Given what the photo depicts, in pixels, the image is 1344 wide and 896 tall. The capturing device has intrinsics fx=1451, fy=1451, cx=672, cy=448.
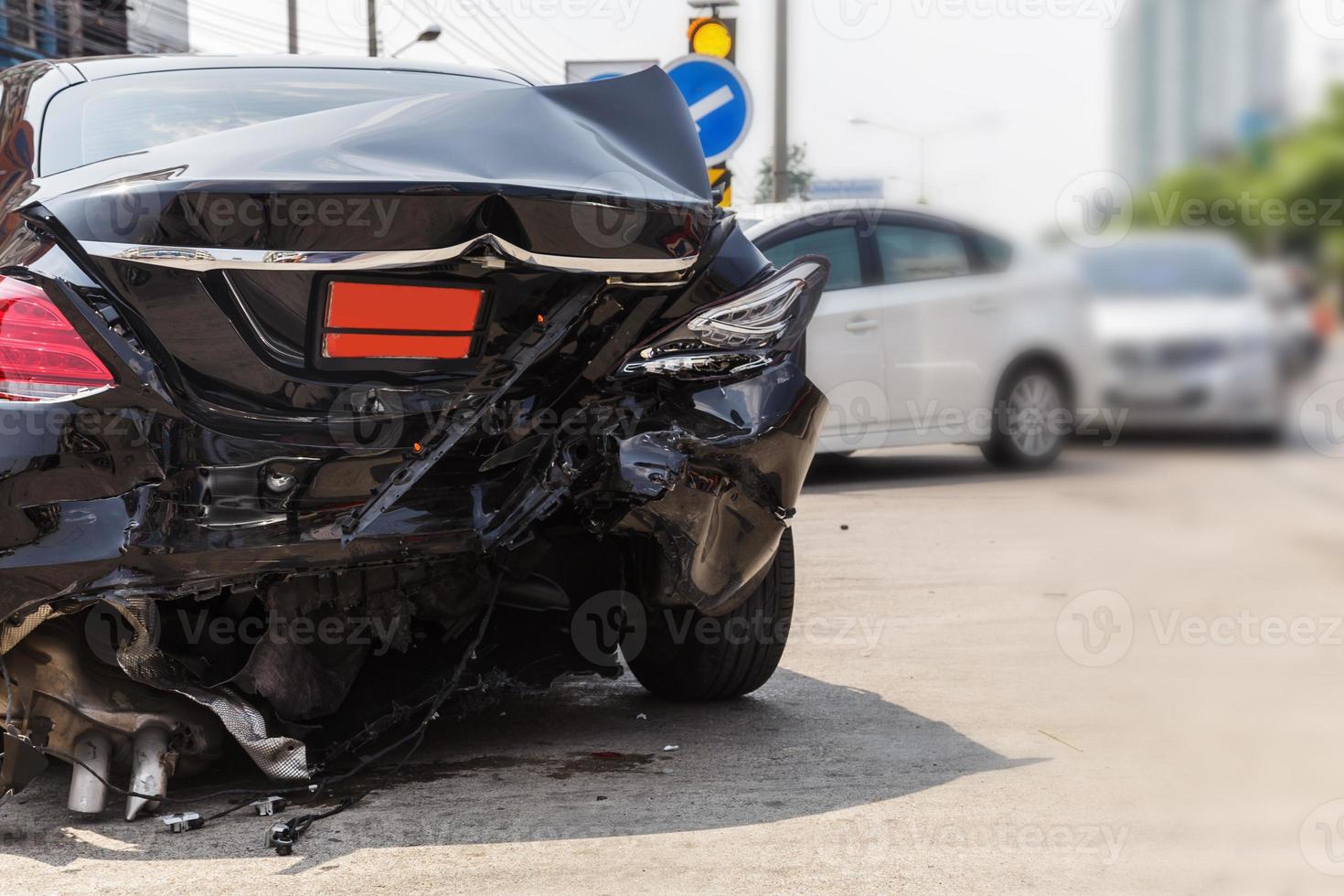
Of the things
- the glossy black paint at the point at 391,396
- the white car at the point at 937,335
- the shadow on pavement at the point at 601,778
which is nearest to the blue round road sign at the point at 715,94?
the white car at the point at 937,335

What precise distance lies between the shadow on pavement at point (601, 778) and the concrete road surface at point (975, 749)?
10 mm

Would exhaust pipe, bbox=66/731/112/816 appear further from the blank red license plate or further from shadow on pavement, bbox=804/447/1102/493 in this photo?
shadow on pavement, bbox=804/447/1102/493

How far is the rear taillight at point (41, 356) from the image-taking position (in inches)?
108

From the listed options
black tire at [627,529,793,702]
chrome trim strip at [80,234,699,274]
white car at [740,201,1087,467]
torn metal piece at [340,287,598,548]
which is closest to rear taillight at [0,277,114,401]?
chrome trim strip at [80,234,699,274]

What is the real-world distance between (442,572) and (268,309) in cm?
80

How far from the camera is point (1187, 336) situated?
822mm

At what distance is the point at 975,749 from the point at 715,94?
5031 mm

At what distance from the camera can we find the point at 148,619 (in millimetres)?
2957

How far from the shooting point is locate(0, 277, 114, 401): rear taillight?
2.75m

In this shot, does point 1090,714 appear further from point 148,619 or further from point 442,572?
point 148,619

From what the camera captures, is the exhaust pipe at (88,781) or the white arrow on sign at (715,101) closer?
the exhaust pipe at (88,781)

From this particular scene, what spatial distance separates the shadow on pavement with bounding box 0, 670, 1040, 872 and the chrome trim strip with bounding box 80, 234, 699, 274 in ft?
3.80

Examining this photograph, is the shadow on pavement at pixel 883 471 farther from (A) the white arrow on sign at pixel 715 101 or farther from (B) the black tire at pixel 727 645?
(B) the black tire at pixel 727 645

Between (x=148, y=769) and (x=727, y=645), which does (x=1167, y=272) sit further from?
(x=727, y=645)
